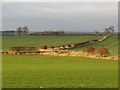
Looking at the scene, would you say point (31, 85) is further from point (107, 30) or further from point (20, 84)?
point (107, 30)

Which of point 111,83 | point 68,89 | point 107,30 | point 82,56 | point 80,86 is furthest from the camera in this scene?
point 107,30

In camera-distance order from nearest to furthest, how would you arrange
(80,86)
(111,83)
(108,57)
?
(80,86) < (111,83) < (108,57)

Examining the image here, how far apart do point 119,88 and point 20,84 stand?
18.1ft

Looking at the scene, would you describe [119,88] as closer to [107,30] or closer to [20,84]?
[20,84]

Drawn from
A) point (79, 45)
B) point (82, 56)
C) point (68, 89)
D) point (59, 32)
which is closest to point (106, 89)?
point (68, 89)

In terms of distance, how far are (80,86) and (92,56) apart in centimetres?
3546

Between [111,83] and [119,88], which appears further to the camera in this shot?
[111,83]

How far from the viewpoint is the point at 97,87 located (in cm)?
2009

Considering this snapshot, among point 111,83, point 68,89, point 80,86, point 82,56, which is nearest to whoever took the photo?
point 68,89

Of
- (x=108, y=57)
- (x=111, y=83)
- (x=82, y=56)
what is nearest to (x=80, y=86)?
(x=111, y=83)

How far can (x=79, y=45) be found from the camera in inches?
3548

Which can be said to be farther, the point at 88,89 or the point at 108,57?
the point at 108,57

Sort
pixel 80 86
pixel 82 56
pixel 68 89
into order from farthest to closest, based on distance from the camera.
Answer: pixel 82 56, pixel 80 86, pixel 68 89

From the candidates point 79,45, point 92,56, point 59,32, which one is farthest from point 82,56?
point 59,32
